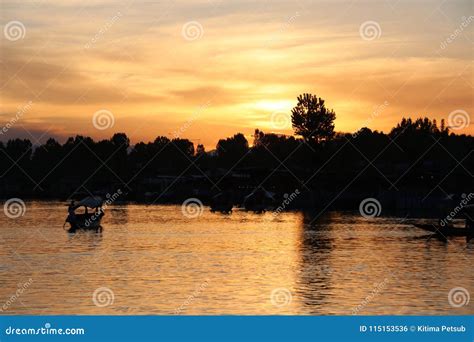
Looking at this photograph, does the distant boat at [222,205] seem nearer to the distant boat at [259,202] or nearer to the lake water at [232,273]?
the distant boat at [259,202]

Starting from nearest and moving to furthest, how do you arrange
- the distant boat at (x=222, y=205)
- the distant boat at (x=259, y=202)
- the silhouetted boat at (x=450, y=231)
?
the silhouetted boat at (x=450, y=231) → the distant boat at (x=222, y=205) → the distant boat at (x=259, y=202)

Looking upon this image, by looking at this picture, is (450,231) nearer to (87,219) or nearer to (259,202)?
(87,219)

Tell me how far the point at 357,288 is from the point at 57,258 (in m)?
26.9

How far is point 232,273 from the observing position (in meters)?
57.1

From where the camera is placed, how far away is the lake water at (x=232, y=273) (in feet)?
140

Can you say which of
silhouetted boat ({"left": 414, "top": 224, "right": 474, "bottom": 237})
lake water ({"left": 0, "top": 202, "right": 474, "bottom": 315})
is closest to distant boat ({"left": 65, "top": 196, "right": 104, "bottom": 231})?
lake water ({"left": 0, "top": 202, "right": 474, "bottom": 315})

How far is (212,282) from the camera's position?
2039 inches

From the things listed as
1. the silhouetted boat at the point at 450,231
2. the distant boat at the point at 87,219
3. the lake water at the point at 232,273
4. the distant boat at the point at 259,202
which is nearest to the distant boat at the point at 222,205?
the distant boat at the point at 259,202

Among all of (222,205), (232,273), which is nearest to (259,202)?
(222,205)

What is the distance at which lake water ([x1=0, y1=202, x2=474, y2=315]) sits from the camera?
42.8m

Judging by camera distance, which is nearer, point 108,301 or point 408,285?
point 108,301
